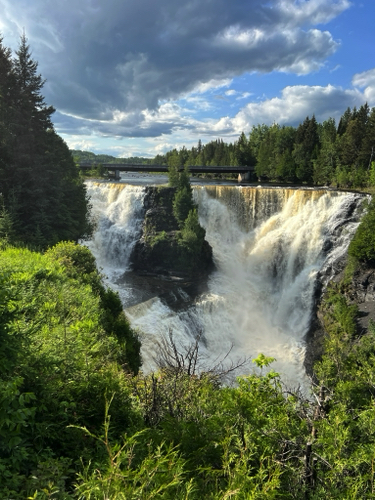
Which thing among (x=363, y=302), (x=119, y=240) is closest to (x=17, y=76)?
(x=119, y=240)

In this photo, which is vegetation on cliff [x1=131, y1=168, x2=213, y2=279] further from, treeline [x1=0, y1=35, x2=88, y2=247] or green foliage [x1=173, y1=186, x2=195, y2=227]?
treeline [x1=0, y1=35, x2=88, y2=247]

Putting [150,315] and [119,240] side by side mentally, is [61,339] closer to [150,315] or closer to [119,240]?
[150,315]

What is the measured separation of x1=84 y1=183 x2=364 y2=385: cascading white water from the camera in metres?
19.6

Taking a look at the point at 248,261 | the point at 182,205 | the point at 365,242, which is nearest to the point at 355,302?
the point at 365,242

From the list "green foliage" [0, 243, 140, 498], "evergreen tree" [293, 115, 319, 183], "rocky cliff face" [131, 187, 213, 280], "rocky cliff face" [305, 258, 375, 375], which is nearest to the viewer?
"green foliage" [0, 243, 140, 498]

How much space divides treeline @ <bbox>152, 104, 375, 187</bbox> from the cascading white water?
9.18 meters

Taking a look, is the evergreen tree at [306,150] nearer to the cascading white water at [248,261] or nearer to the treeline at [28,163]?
the cascading white water at [248,261]

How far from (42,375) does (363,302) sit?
20594mm

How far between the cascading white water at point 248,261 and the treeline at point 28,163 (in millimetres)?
7145

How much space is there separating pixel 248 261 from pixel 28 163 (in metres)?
19.3

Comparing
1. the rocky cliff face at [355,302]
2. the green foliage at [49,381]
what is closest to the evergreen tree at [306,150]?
the rocky cliff face at [355,302]

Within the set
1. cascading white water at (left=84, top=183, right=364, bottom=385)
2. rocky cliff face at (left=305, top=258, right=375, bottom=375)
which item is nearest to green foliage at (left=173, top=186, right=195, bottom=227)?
cascading white water at (left=84, top=183, right=364, bottom=385)

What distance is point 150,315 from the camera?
1936cm

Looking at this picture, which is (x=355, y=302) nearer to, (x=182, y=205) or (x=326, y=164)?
(x=182, y=205)
